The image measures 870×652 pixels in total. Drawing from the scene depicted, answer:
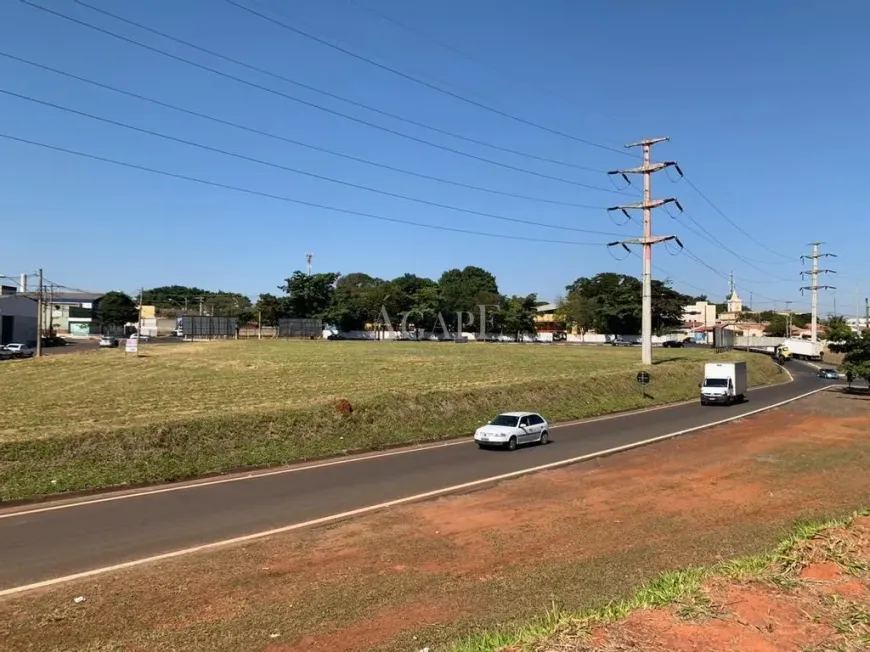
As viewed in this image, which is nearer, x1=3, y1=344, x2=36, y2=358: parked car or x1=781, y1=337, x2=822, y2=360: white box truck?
x1=3, y1=344, x2=36, y2=358: parked car

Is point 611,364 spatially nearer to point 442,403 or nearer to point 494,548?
point 442,403

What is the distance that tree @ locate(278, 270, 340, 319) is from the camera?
139 metres

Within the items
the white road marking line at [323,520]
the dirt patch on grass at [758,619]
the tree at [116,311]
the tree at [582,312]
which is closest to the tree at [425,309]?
the tree at [582,312]

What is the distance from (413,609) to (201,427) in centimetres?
1653

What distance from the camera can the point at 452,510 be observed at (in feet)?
54.5

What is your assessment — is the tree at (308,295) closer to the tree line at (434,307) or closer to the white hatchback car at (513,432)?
the tree line at (434,307)

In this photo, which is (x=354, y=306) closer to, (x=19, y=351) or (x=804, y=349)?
(x=19, y=351)

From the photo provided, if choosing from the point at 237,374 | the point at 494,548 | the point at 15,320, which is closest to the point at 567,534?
the point at 494,548

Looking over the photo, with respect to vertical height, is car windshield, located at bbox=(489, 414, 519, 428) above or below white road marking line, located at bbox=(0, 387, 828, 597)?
above

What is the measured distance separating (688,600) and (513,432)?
817 inches

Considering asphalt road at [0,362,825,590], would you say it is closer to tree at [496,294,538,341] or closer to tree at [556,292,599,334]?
tree at [496,294,538,341]

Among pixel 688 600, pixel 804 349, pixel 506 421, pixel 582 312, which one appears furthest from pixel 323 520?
pixel 582 312

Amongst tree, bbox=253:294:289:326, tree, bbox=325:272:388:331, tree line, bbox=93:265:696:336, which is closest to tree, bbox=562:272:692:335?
tree line, bbox=93:265:696:336

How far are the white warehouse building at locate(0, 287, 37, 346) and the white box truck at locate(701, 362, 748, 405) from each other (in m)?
88.8
